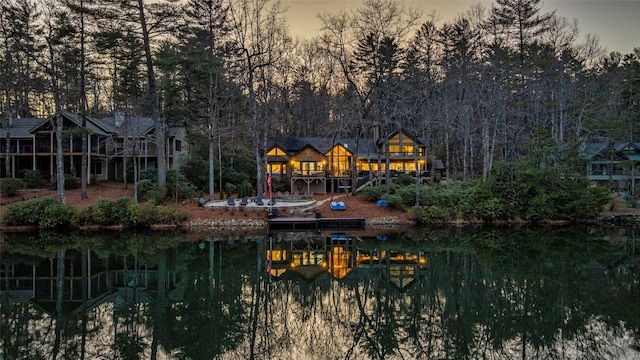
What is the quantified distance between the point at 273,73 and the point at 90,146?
1531cm

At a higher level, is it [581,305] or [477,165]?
[477,165]

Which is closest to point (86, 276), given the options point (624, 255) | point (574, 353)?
point (574, 353)

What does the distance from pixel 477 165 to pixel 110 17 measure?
3531 centimetres

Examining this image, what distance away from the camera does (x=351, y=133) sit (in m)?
47.3

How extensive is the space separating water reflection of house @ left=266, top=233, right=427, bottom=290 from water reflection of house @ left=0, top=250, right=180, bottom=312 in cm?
427

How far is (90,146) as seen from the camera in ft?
103

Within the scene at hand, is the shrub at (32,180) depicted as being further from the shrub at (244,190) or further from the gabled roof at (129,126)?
the shrub at (244,190)

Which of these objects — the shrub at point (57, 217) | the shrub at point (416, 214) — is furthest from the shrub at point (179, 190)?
the shrub at point (416, 214)

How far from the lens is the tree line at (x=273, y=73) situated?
25172 millimetres

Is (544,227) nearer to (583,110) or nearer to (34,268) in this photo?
(583,110)

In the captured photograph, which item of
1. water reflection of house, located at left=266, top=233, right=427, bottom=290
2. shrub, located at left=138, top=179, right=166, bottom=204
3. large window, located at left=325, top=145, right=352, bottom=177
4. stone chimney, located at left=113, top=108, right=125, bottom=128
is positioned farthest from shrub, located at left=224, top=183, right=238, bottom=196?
water reflection of house, located at left=266, top=233, right=427, bottom=290

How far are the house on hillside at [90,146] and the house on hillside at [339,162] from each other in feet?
30.5

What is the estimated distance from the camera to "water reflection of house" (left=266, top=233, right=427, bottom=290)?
1416 centimetres

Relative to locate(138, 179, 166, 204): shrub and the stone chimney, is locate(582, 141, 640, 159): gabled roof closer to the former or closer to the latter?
locate(138, 179, 166, 204): shrub
